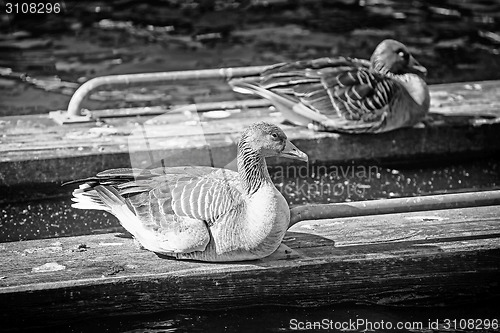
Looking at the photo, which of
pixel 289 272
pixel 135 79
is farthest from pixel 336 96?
pixel 289 272

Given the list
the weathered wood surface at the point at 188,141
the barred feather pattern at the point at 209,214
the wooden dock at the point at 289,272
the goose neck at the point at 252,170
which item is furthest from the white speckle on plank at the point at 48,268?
the weathered wood surface at the point at 188,141

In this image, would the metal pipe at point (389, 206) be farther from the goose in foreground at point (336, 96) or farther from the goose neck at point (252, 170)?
the goose in foreground at point (336, 96)

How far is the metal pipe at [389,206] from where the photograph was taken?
5.63 m

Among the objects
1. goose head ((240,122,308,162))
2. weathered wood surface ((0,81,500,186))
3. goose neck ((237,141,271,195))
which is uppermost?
goose head ((240,122,308,162))

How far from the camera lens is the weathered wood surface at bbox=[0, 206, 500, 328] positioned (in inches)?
200

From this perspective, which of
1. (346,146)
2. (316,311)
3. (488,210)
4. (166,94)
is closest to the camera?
(316,311)

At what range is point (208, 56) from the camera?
10992 millimetres

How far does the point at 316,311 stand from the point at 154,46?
253 inches

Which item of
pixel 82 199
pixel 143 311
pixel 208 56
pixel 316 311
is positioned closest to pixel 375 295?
pixel 316 311

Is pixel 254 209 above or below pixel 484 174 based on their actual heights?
above

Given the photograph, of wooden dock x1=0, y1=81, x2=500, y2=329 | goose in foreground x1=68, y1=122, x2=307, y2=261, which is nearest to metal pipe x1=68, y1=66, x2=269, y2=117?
wooden dock x1=0, y1=81, x2=500, y2=329

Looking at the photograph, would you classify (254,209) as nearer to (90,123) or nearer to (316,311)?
(316,311)

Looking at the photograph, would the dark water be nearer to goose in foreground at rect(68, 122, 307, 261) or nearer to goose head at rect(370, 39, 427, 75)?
goose head at rect(370, 39, 427, 75)

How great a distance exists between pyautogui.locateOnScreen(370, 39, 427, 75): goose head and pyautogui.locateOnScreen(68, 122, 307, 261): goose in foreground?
311 centimetres
